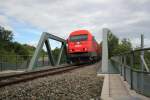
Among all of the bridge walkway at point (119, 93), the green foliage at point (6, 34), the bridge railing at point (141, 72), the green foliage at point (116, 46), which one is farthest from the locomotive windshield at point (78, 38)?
the green foliage at point (6, 34)

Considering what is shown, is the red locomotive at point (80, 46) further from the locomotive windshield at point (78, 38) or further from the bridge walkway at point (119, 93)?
the bridge walkway at point (119, 93)

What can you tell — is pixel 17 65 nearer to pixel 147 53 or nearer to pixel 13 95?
pixel 13 95

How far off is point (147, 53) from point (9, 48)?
6370cm

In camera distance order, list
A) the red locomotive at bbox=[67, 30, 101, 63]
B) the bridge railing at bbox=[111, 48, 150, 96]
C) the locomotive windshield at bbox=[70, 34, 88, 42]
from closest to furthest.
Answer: the bridge railing at bbox=[111, 48, 150, 96] → the red locomotive at bbox=[67, 30, 101, 63] → the locomotive windshield at bbox=[70, 34, 88, 42]

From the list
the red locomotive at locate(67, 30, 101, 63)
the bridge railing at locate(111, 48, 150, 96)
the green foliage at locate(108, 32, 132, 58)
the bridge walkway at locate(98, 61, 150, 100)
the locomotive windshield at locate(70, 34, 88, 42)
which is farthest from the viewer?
the green foliage at locate(108, 32, 132, 58)

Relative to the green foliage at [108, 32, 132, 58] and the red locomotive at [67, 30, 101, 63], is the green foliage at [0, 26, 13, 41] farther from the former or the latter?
the red locomotive at [67, 30, 101, 63]

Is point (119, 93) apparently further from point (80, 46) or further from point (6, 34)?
point (6, 34)

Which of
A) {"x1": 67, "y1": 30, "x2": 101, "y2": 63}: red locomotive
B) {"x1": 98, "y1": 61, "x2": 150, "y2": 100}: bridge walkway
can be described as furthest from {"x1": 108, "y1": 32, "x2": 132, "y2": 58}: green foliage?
{"x1": 98, "y1": 61, "x2": 150, "y2": 100}: bridge walkway

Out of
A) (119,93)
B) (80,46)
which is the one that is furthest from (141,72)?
(80,46)

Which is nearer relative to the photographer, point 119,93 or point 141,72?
point 141,72

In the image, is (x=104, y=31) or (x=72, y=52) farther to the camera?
(x=72, y=52)

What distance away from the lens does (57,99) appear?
694 centimetres

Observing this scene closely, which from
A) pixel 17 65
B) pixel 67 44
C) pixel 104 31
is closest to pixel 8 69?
pixel 17 65

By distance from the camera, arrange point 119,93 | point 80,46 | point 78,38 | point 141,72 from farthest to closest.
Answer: point 78,38, point 80,46, point 119,93, point 141,72
